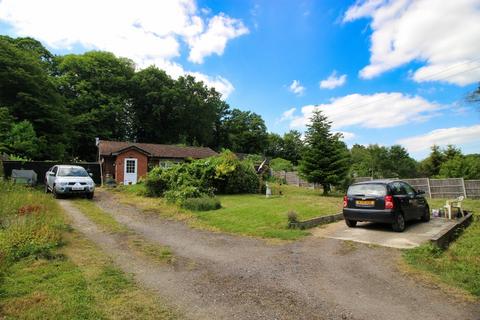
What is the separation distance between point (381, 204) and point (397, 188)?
1105 millimetres

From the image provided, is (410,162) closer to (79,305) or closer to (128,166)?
(128,166)

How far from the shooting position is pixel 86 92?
41000 mm

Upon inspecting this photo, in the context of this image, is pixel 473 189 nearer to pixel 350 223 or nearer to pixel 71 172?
pixel 350 223

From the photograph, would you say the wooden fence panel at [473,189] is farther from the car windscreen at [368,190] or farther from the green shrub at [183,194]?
the green shrub at [183,194]

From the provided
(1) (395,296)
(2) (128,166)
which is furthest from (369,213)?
(2) (128,166)

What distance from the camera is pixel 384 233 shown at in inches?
367

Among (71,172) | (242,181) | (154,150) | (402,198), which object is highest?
(154,150)

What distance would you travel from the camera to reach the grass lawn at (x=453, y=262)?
5.39m

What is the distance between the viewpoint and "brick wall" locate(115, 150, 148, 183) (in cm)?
2641

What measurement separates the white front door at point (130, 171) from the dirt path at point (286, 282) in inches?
744

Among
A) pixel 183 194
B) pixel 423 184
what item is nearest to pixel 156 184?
pixel 183 194

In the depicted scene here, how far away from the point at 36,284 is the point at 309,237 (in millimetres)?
6678

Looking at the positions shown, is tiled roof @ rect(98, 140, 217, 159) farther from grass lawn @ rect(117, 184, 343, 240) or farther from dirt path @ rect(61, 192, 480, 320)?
dirt path @ rect(61, 192, 480, 320)

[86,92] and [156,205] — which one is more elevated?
[86,92]
